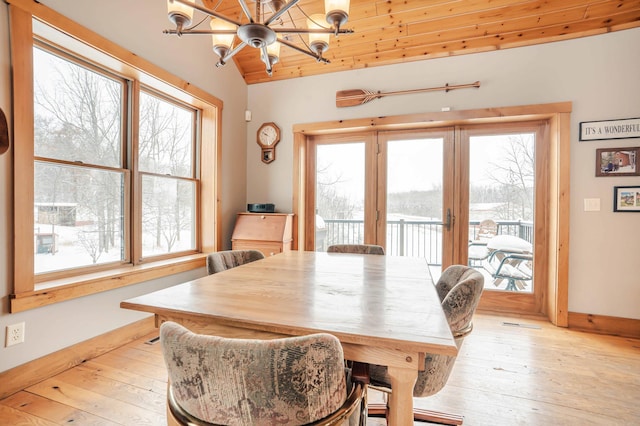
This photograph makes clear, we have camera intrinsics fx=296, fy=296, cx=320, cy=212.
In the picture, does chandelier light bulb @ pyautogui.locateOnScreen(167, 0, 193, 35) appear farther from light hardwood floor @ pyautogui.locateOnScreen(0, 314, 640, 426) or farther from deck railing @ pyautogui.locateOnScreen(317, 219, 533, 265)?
deck railing @ pyautogui.locateOnScreen(317, 219, 533, 265)

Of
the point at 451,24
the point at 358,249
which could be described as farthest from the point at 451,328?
the point at 451,24

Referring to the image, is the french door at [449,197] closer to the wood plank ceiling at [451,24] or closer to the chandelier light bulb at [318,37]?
the wood plank ceiling at [451,24]

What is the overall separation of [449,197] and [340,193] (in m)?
1.25

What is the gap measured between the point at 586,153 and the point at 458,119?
1170 mm

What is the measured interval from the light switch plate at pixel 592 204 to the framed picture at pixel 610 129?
56 cm

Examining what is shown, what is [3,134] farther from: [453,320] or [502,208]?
[502,208]

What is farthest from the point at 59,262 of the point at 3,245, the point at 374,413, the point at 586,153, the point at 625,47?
the point at 625,47

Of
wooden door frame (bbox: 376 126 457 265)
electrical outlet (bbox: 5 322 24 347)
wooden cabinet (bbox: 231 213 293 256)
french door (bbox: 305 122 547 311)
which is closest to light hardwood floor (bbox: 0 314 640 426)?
electrical outlet (bbox: 5 322 24 347)

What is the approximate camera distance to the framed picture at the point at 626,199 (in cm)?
264

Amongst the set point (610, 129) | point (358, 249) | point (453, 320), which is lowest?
point (453, 320)

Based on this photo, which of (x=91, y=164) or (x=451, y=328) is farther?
(x=91, y=164)

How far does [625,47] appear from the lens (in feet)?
8.73

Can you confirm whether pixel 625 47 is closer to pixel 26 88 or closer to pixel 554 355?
pixel 554 355

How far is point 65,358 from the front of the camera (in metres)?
1.99
